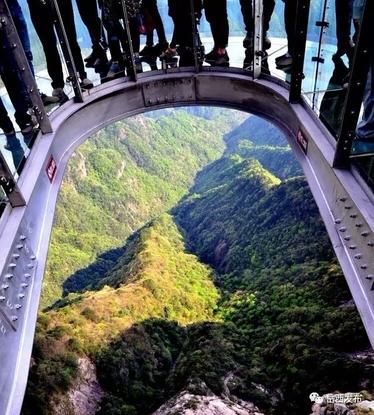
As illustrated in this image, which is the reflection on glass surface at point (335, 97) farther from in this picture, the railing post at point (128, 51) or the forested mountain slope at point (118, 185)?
the forested mountain slope at point (118, 185)

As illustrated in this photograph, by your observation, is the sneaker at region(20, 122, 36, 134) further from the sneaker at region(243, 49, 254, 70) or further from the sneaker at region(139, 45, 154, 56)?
the sneaker at region(243, 49, 254, 70)

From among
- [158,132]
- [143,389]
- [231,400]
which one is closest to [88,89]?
[231,400]

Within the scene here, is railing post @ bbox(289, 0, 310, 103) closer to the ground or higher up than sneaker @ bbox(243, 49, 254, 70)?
higher up

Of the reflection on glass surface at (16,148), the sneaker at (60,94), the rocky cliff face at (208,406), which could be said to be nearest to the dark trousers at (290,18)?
the sneaker at (60,94)

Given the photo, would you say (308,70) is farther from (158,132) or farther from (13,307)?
(158,132)

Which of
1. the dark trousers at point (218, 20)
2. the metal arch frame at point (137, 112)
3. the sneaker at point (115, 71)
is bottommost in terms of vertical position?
the metal arch frame at point (137, 112)

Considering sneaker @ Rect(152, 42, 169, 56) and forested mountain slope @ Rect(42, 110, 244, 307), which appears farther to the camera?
forested mountain slope @ Rect(42, 110, 244, 307)

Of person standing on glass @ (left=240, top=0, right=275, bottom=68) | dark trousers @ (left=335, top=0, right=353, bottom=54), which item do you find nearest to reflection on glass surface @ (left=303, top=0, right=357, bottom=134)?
dark trousers @ (left=335, top=0, right=353, bottom=54)
